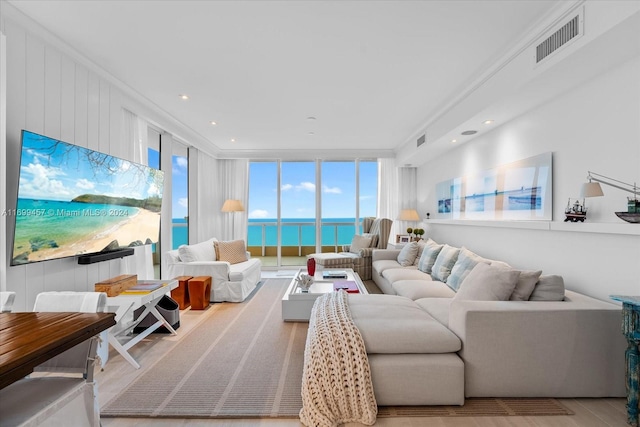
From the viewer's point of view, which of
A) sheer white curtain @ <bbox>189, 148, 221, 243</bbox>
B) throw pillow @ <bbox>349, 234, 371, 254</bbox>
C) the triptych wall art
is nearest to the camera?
the triptych wall art

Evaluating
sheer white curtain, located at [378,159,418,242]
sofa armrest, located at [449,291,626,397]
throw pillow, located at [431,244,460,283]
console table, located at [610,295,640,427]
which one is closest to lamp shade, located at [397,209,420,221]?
sheer white curtain, located at [378,159,418,242]

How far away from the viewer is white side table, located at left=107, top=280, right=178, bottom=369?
101 inches

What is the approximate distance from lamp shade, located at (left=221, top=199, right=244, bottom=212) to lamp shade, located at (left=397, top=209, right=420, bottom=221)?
335 centimetres

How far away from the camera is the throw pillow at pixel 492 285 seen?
2396mm

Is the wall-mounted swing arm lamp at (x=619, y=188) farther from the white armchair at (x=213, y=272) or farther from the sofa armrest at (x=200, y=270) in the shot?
the sofa armrest at (x=200, y=270)

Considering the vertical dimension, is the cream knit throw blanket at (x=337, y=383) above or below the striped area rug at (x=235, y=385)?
above

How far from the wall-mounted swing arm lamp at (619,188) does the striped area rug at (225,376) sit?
2.43 metres

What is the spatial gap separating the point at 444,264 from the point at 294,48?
289 cm

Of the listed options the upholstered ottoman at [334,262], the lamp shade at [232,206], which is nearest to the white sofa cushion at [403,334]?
the upholstered ottoman at [334,262]

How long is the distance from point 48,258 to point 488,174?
177 inches

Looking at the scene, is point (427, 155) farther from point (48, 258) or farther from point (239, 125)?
point (48, 258)

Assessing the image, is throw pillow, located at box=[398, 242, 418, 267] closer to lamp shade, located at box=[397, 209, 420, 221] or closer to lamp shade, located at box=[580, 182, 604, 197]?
lamp shade, located at box=[397, 209, 420, 221]

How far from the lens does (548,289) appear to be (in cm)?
236

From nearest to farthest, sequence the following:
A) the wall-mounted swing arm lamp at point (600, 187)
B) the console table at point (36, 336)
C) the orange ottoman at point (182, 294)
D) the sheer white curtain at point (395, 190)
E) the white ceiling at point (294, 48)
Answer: the console table at point (36, 336) < the wall-mounted swing arm lamp at point (600, 187) < the white ceiling at point (294, 48) < the orange ottoman at point (182, 294) < the sheer white curtain at point (395, 190)
